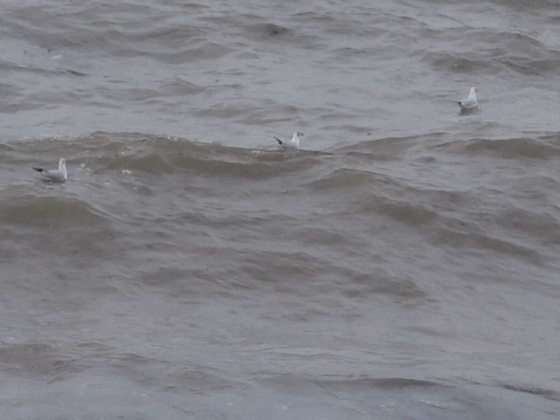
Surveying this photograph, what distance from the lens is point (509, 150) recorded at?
12156 mm

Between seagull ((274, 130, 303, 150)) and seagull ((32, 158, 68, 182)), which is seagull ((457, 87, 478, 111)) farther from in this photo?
seagull ((32, 158, 68, 182))

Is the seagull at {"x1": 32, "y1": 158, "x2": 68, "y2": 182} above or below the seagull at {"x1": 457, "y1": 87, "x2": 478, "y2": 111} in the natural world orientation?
above

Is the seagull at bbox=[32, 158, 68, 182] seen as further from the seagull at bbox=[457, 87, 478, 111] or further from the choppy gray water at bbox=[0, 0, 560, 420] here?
the seagull at bbox=[457, 87, 478, 111]

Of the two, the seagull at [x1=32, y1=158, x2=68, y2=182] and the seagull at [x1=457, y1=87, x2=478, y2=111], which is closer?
the seagull at [x1=32, y1=158, x2=68, y2=182]

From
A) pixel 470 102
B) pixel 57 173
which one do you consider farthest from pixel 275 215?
pixel 470 102

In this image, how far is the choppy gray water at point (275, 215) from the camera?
24.0 feet

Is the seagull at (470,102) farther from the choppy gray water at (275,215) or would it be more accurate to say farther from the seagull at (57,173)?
the seagull at (57,173)

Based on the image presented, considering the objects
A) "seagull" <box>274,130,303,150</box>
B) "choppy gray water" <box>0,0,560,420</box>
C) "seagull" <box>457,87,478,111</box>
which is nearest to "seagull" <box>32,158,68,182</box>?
"choppy gray water" <box>0,0,560,420</box>

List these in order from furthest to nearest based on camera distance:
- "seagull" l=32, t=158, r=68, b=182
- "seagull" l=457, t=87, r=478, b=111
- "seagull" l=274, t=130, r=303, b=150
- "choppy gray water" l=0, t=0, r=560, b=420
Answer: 1. "seagull" l=457, t=87, r=478, b=111
2. "seagull" l=274, t=130, r=303, b=150
3. "seagull" l=32, t=158, r=68, b=182
4. "choppy gray water" l=0, t=0, r=560, b=420

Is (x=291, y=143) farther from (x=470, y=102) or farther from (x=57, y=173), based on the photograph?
(x=470, y=102)

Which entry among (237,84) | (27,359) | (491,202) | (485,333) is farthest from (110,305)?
(237,84)

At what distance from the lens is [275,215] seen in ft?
34.1

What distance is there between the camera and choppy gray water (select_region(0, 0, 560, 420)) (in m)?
7.30

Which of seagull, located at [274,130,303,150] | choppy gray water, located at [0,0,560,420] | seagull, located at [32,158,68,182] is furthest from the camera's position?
seagull, located at [274,130,303,150]
